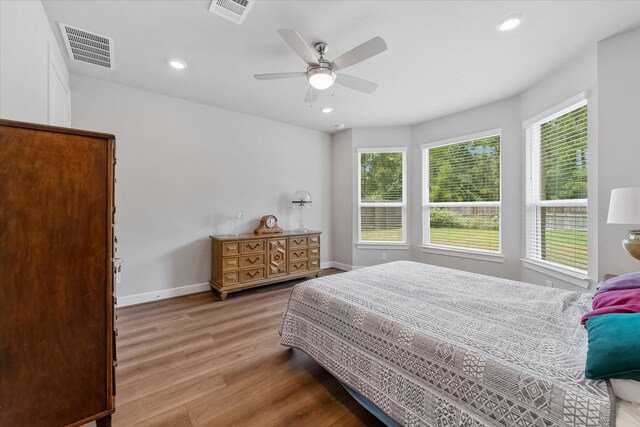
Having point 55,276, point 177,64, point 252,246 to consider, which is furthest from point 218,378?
point 177,64

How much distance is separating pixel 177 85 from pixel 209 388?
318 cm

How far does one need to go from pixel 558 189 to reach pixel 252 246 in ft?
12.3

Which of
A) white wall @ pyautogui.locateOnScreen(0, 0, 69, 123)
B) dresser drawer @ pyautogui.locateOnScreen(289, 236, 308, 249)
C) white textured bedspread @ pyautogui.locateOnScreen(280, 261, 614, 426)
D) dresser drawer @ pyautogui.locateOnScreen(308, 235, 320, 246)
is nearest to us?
white textured bedspread @ pyautogui.locateOnScreen(280, 261, 614, 426)

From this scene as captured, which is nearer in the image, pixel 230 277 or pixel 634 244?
pixel 634 244

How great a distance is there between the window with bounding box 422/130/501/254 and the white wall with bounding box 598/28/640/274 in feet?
4.49

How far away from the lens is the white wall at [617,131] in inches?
85.7

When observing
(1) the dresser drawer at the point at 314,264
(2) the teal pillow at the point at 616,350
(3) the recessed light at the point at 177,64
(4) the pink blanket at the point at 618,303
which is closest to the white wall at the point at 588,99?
(4) the pink blanket at the point at 618,303

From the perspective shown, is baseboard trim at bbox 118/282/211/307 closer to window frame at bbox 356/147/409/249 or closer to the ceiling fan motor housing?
window frame at bbox 356/147/409/249

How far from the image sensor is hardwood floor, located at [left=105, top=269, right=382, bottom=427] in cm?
155

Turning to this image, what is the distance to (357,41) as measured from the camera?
2299mm

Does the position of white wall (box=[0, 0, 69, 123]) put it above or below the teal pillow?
above

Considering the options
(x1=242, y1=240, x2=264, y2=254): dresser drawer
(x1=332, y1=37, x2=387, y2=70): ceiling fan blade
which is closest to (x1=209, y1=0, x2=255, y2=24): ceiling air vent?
(x1=332, y1=37, x2=387, y2=70): ceiling fan blade

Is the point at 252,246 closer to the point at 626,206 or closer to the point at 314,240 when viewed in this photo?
the point at 314,240

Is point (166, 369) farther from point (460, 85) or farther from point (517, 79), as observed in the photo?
point (517, 79)
